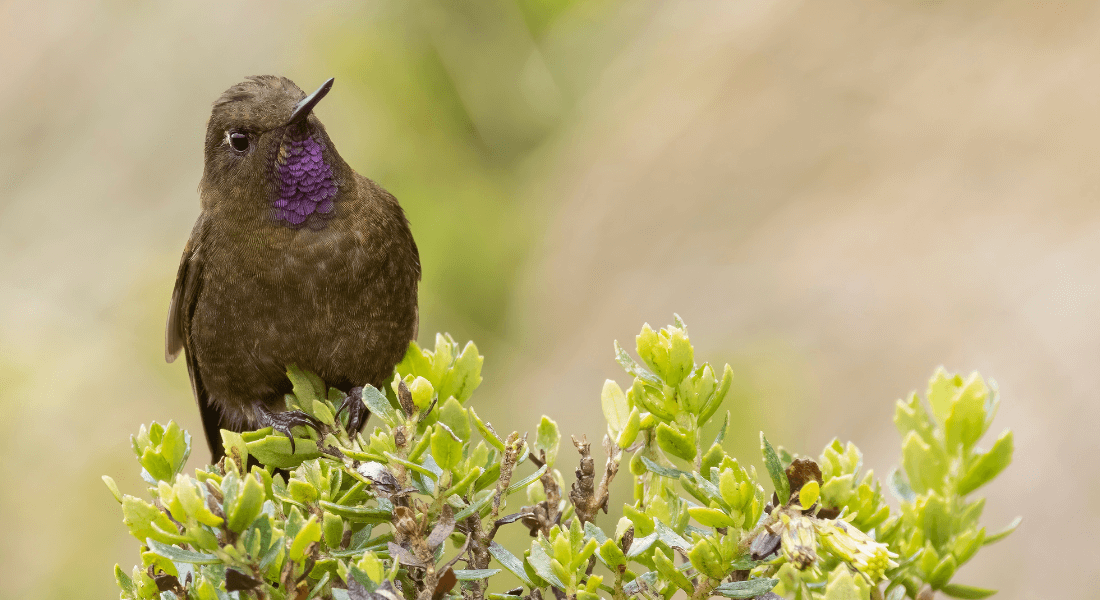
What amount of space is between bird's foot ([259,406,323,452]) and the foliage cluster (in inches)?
10.5

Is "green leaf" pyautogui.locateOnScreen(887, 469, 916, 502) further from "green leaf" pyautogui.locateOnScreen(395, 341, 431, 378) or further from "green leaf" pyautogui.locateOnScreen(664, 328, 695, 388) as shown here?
"green leaf" pyautogui.locateOnScreen(395, 341, 431, 378)

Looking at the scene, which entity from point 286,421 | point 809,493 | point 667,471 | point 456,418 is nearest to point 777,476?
point 809,493

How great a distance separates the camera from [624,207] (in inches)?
256

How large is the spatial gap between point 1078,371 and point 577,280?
3.41 m

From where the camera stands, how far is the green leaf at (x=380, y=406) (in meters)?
1.56

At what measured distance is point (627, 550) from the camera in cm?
142

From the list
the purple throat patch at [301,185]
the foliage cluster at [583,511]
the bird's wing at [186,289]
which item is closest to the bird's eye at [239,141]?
the purple throat patch at [301,185]

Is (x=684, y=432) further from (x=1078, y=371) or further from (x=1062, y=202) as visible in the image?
(x=1062, y=202)

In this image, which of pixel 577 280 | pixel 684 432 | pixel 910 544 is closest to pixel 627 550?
pixel 684 432

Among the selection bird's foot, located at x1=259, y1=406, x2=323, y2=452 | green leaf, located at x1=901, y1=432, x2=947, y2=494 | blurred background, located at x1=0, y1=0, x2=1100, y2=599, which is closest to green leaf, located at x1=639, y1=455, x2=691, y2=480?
green leaf, located at x1=901, y1=432, x2=947, y2=494

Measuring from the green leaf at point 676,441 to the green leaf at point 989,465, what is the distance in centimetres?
46

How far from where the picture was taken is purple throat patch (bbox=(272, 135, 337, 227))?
238 centimetres

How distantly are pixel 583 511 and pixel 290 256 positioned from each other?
1.19m

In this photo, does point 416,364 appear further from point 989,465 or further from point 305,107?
point 989,465
